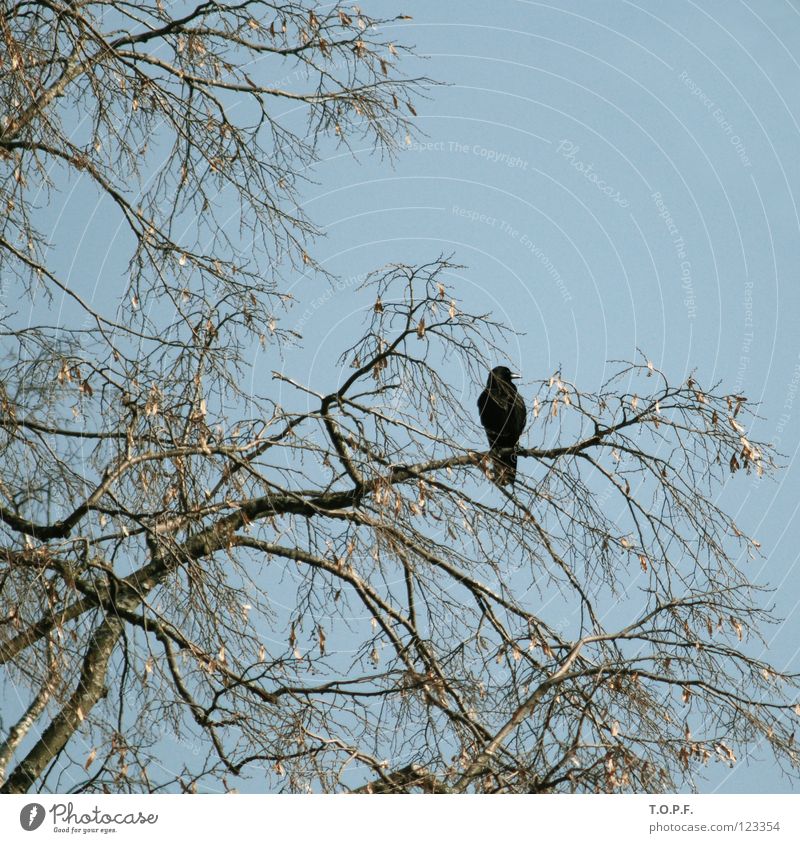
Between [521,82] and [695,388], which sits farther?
[521,82]

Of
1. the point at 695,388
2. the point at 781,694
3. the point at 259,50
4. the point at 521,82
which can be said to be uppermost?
the point at 521,82

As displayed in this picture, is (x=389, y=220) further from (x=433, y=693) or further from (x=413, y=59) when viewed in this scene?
(x=433, y=693)

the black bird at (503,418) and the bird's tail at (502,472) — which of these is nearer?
the bird's tail at (502,472)

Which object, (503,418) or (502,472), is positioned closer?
(502,472)

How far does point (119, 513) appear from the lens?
4586 millimetres

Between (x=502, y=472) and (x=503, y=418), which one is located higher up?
Result: (x=503, y=418)

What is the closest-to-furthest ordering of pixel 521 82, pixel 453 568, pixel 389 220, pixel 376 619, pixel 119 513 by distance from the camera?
pixel 119 513
pixel 453 568
pixel 376 619
pixel 521 82
pixel 389 220

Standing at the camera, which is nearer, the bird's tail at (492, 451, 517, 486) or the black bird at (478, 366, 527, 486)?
the bird's tail at (492, 451, 517, 486)

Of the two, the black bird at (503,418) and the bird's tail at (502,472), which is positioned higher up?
the black bird at (503,418)

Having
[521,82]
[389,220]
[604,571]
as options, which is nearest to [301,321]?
[604,571]

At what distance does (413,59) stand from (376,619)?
2827 mm

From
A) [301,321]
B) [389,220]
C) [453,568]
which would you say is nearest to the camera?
[453,568]

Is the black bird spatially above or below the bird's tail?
above

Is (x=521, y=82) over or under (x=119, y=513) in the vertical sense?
over
